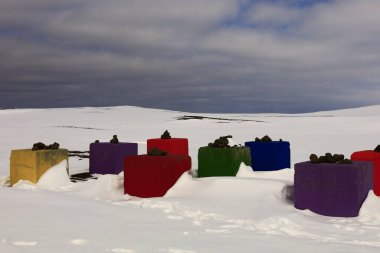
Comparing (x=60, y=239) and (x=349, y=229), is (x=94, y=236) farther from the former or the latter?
(x=349, y=229)

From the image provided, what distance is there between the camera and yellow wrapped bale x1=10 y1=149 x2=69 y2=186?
10883 millimetres

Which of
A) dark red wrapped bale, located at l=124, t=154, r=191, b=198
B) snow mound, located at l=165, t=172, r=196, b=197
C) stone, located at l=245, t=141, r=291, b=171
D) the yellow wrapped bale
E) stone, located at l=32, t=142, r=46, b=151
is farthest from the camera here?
stone, located at l=245, t=141, r=291, b=171

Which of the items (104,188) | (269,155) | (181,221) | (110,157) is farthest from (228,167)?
(181,221)

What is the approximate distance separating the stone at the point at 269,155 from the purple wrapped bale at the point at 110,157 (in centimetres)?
355

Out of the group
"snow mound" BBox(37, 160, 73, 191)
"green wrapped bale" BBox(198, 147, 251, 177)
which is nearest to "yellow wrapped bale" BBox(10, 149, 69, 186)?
"snow mound" BBox(37, 160, 73, 191)

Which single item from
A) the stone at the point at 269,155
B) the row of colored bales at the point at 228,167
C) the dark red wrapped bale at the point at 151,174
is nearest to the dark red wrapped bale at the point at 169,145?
the row of colored bales at the point at 228,167

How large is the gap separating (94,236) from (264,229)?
233cm

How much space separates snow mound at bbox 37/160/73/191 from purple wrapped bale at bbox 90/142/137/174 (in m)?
1.89

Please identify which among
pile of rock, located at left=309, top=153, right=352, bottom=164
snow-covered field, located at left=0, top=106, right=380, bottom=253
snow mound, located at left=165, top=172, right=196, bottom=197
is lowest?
snow-covered field, located at left=0, top=106, right=380, bottom=253

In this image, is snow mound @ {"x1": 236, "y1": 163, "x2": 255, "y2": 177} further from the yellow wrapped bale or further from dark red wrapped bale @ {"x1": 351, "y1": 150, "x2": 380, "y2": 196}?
the yellow wrapped bale

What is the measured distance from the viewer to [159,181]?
886 cm

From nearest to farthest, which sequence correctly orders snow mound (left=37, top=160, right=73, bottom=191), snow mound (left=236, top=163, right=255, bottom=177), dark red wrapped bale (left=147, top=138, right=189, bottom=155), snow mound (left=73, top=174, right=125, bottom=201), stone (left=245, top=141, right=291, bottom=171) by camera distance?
snow mound (left=73, top=174, right=125, bottom=201)
snow mound (left=236, top=163, right=255, bottom=177)
snow mound (left=37, top=160, right=73, bottom=191)
stone (left=245, top=141, right=291, bottom=171)
dark red wrapped bale (left=147, top=138, right=189, bottom=155)

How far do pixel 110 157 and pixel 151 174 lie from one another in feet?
14.7

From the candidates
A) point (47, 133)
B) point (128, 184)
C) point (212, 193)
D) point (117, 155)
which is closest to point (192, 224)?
point (212, 193)
